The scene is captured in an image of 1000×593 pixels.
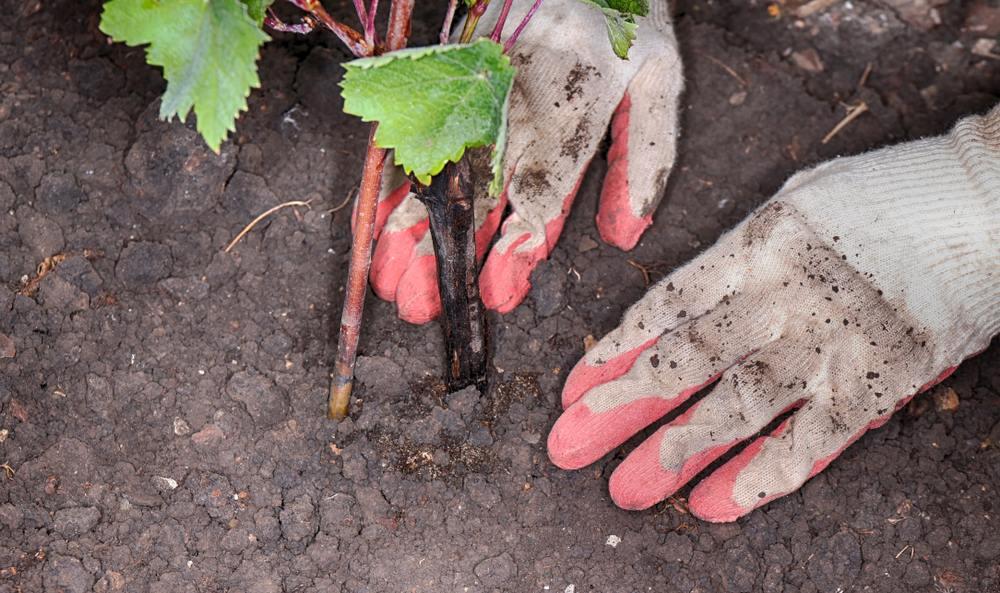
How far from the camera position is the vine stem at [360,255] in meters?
1.71

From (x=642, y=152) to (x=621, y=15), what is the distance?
0.76 metres

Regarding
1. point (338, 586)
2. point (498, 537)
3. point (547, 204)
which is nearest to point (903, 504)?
point (498, 537)

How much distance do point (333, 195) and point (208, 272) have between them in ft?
1.28

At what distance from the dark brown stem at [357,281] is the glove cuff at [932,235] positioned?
3.59 feet

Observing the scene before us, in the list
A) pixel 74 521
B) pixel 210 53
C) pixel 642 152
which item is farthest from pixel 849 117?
pixel 74 521

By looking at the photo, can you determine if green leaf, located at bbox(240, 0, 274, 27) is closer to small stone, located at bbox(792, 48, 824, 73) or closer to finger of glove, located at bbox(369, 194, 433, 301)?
finger of glove, located at bbox(369, 194, 433, 301)

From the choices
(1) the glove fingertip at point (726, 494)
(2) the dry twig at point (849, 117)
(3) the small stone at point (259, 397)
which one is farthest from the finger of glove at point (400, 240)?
(2) the dry twig at point (849, 117)

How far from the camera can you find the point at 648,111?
2.62m

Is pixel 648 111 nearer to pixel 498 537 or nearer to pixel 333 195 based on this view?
pixel 333 195

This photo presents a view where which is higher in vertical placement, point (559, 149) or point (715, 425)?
point (559, 149)

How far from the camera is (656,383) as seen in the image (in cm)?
232

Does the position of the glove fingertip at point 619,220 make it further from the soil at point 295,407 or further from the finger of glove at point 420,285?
the finger of glove at point 420,285

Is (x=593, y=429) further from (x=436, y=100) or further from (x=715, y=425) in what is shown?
(x=436, y=100)

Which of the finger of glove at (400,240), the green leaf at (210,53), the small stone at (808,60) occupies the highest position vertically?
the green leaf at (210,53)
